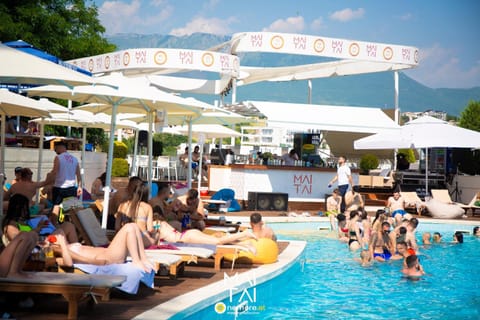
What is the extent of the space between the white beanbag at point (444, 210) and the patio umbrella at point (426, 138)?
1.81 meters

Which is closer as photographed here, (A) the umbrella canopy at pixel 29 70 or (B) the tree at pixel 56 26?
(A) the umbrella canopy at pixel 29 70

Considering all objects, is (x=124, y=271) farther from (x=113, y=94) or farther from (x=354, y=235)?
(x=354, y=235)

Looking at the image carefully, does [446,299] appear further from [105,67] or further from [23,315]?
[105,67]

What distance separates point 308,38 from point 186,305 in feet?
57.7

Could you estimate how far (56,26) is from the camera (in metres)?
28.4

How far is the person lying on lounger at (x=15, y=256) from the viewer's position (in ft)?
18.9

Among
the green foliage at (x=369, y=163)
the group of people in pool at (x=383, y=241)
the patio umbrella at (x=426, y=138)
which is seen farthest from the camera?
the green foliage at (x=369, y=163)

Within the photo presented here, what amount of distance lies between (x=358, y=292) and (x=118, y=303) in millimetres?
4139

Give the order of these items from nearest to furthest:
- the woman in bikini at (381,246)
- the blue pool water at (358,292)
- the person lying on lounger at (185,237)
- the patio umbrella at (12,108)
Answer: the blue pool water at (358,292)
the person lying on lounger at (185,237)
the patio umbrella at (12,108)
the woman in bikini at (381,246)

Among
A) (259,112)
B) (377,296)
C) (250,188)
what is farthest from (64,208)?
(259,112)

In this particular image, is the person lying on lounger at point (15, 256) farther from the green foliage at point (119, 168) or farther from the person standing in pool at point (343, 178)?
the green foliage at point (119, 168)

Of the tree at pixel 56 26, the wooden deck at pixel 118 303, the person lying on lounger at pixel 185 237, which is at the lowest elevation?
the wooden deck at pixel 118 303

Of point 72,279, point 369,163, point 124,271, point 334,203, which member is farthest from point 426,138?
point 72,279

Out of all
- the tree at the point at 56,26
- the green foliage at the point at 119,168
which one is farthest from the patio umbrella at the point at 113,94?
the tree at the point at 56,26
